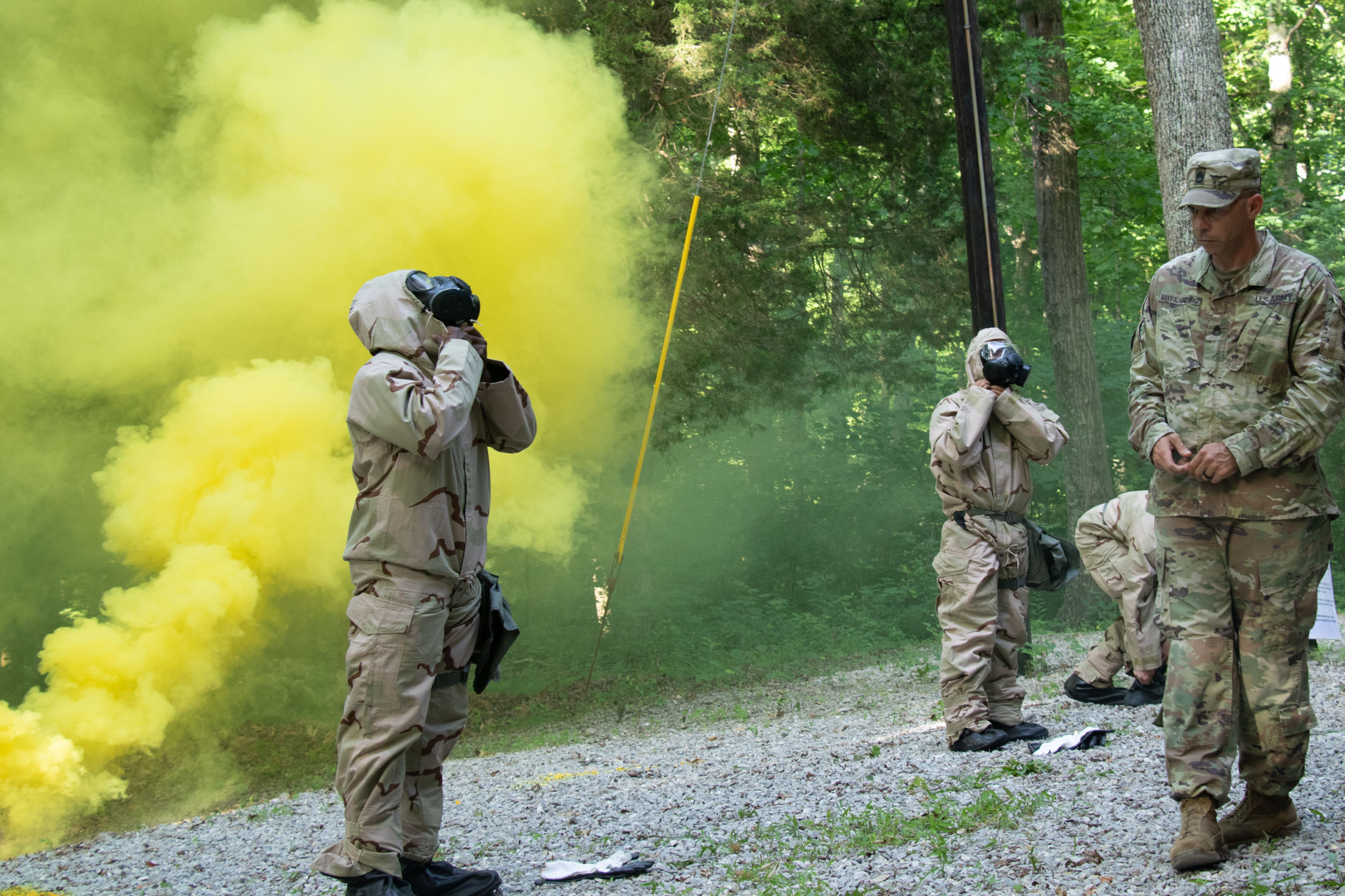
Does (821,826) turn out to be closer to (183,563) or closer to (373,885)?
(373,885)

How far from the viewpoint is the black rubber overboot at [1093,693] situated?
5957 millimetres

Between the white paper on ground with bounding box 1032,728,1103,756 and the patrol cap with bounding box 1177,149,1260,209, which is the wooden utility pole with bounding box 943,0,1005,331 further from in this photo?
the patrol cap with bounding box 1177,149,1260,209

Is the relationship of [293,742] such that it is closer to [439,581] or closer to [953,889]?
[439,581]

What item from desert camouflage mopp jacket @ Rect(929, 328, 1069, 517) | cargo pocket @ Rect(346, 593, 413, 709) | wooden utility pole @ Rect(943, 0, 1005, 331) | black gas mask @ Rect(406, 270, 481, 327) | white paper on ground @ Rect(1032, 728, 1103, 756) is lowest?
white paper on ground @ Rect(1032, 728, 1103, 756)

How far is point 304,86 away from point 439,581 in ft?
19.5

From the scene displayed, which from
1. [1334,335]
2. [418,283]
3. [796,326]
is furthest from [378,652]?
[796,326]

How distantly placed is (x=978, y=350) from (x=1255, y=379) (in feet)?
7.97

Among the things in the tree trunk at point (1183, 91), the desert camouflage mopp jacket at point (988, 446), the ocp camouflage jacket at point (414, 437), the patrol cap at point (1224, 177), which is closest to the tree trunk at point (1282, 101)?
the tree trunk at point (1183, 91)

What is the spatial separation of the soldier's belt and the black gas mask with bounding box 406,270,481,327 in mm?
2796

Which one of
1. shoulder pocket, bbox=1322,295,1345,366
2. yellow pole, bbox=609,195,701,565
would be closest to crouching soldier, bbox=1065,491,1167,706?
yellow pole, bbox=609,195,701,565

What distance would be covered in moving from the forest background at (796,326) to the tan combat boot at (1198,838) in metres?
7.00

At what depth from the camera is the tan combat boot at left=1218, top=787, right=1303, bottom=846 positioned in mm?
2840

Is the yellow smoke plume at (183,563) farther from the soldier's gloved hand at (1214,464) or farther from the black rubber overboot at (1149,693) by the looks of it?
the soldier's gloved hand at (1214,464)

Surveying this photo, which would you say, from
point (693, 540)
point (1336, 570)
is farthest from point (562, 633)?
point (1336, 570)
